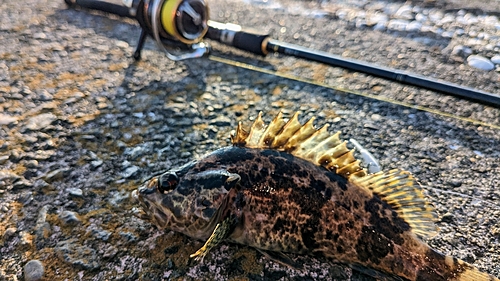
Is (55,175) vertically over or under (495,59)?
under

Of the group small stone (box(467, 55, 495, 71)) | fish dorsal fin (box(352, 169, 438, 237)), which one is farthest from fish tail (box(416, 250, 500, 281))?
small stone (box(467, 55, 495, 71))

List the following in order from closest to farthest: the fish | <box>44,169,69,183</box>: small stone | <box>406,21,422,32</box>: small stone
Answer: the fish
<box>44,169,69,183</box>: small stone
<box>406,21,422,32</box>: small stone

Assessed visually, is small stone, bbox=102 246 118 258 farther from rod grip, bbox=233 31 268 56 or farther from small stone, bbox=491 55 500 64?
small stone, bbox=491 55 500 64

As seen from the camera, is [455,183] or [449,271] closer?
[449,271]

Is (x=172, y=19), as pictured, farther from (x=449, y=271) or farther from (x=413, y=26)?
(x=413, y=26)

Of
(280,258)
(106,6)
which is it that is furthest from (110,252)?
(106,6)

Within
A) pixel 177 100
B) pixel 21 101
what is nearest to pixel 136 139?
pixel 177 100
